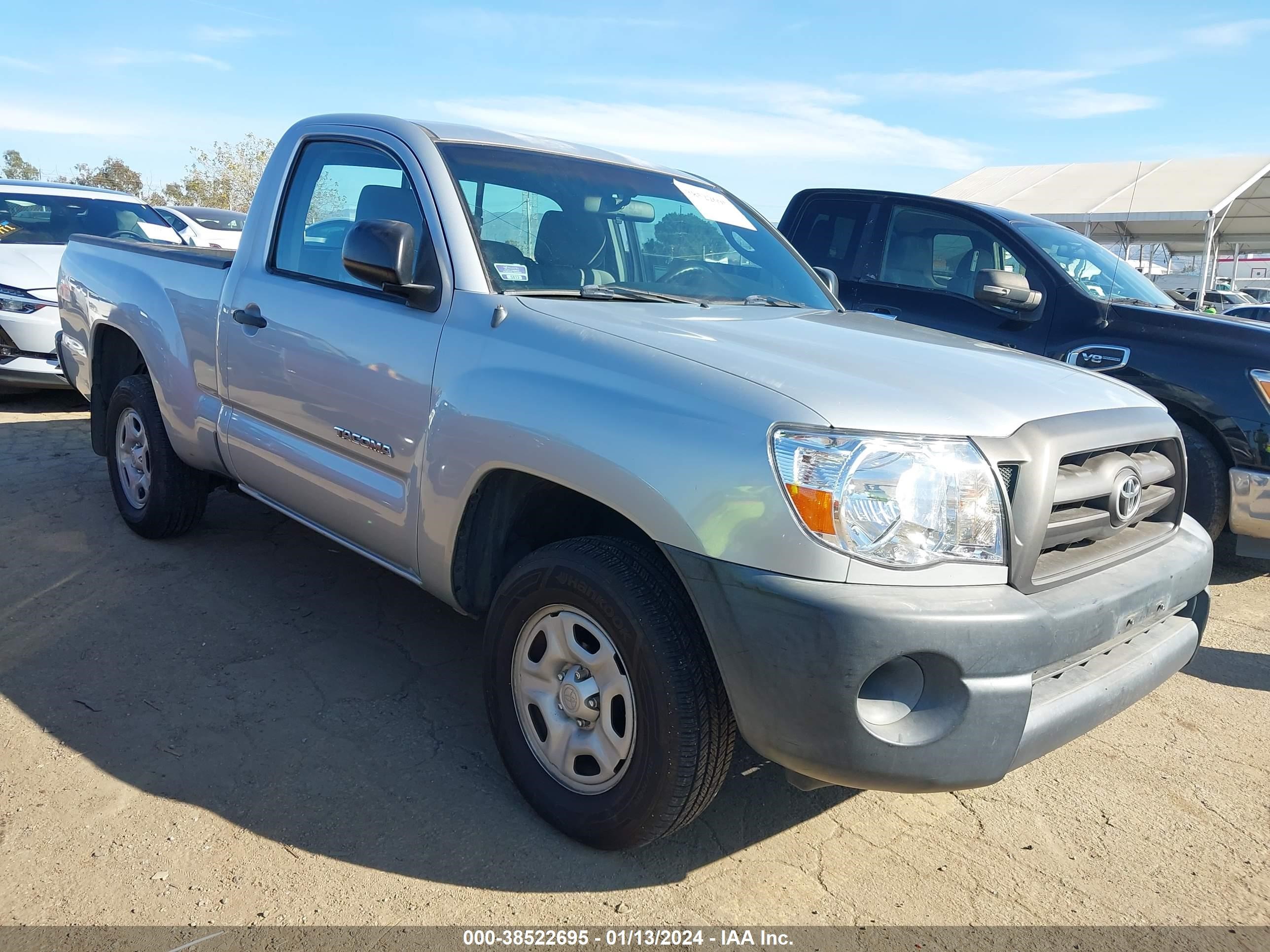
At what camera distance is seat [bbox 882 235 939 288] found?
575cm

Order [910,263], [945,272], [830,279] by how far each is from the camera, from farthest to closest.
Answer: [910,263] < [945,272] < [830,279]

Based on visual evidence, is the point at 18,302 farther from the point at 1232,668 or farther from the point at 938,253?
the point at 1232,668

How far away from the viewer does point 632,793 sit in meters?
2.32

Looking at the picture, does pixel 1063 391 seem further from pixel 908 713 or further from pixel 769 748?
pixel 769 748

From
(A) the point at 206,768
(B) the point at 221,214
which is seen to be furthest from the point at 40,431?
(B) the point at 221,214

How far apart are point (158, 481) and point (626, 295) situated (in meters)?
2.55

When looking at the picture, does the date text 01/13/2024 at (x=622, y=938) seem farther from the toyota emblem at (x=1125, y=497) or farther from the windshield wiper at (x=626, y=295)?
the windshield wiper at (x=626, y=295)

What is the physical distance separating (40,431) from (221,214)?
52.8ft

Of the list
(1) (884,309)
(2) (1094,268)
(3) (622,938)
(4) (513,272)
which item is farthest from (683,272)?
(2) (1094,268)

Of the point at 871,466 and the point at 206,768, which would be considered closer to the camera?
the point at 871,466

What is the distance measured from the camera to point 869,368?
7.97 ft

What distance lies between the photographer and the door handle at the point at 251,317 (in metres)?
3.51

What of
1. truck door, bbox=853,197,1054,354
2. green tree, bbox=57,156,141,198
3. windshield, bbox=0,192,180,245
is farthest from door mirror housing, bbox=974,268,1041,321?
green tree, bbox=57,156,141,198

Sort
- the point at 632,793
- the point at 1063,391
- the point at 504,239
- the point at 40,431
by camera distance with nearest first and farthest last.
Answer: the point at 632,793
the point at 1063,391
the point at 504,239
the point at 40,431
